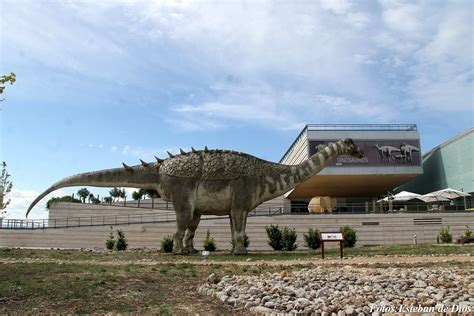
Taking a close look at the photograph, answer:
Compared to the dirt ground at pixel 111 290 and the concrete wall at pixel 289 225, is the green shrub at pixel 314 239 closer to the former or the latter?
the concrete wall at pixel 289 225

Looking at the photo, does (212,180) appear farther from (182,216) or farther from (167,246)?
(167,246)

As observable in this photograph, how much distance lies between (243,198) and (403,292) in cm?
939

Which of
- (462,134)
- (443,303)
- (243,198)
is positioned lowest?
(443,303)

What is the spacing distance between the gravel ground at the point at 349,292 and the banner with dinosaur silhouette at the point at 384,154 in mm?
38563

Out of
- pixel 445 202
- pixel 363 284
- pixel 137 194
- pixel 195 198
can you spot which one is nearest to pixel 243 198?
pixel 195 198

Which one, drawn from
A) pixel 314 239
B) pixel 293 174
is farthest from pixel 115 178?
pixel 314 239

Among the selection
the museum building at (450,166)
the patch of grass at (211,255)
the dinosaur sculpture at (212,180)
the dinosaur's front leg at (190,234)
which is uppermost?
the museum building at (450,166)

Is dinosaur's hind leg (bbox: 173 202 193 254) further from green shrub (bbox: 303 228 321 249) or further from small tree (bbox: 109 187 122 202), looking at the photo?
small tree (bbox: 109 187 122 202)

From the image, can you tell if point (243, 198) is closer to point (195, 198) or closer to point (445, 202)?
point (195, 198)

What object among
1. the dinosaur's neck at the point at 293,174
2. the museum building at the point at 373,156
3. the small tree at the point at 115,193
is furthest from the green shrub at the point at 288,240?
the small tree at the point at 115,193

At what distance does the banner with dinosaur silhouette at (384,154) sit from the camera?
48.5m

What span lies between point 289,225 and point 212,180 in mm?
16149

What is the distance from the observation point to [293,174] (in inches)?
719

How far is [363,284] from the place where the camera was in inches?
365
